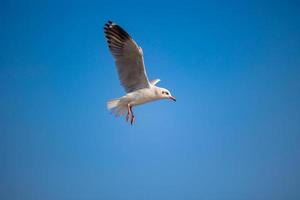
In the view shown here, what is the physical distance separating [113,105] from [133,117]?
1.91 ft

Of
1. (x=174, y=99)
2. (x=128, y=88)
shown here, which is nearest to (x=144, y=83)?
(x=128, y=88)

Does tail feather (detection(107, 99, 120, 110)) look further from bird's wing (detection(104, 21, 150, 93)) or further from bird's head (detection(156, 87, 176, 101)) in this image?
bird's head (detection(156, 87, 176, 101))

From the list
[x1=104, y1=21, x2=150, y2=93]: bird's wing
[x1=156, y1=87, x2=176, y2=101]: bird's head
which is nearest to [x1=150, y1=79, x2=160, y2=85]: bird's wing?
[x1=156, y1=87, x2=176, y2=101]: bird's head

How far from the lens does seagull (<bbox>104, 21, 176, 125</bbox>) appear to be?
9.62m

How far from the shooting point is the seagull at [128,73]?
9.62 m

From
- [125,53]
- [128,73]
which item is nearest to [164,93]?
[128,73]

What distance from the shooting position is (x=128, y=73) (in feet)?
32.8

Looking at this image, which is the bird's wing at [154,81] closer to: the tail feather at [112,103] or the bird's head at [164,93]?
the bird's head at [164,93]

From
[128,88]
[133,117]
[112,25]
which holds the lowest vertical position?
[133,117]

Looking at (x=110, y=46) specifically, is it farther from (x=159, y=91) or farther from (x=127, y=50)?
(x=159, y=91)

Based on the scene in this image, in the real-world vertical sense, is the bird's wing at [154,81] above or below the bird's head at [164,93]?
above

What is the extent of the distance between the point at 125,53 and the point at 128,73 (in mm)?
507

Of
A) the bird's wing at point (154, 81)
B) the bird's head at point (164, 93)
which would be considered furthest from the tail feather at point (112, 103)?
the bird's wing at point (154, 81)

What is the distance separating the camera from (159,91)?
10.4 m
